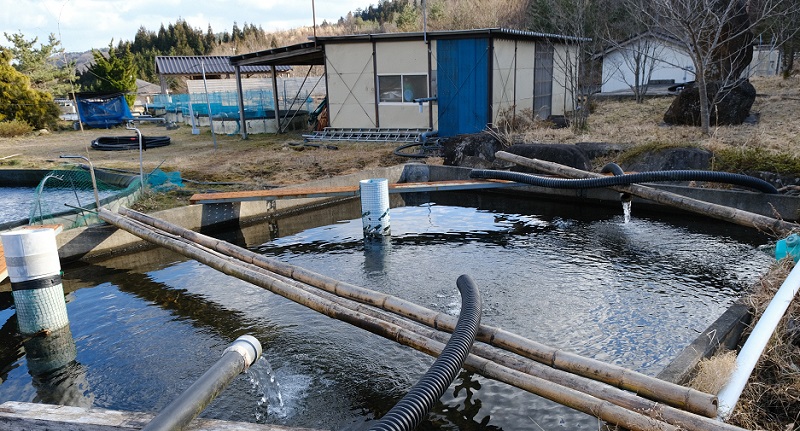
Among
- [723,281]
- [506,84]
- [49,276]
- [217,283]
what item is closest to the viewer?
[49,276]

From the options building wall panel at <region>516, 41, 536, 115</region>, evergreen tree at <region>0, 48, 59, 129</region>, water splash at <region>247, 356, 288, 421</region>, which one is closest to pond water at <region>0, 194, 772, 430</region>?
water splash at <region>247, 356, 288, 421</region>

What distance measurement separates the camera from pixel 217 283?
25.3 ft

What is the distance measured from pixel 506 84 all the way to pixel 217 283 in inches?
539

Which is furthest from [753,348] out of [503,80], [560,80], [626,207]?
[560,80]

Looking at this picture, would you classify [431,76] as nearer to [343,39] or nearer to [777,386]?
[343,39]

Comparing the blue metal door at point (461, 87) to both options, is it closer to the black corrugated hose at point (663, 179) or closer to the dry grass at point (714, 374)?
the black corrugated hose at point (663, 179)

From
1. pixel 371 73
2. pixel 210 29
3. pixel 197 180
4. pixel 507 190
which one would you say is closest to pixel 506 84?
pixel 371 73

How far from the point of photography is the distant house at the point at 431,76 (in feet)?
58.6

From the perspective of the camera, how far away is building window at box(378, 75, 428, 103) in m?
19.2

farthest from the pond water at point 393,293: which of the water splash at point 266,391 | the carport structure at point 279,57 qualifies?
the carport structure at point 279,57

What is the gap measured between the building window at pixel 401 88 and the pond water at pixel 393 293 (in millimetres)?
9947

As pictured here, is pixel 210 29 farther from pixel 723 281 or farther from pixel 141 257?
pixel 723 281

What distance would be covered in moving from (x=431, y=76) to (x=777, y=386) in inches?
633

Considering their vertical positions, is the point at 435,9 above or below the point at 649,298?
above
